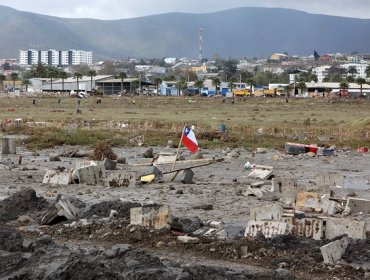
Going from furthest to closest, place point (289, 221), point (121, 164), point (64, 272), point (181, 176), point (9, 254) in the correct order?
point (121, 164), point (181, 176), point (289, 221), point (9, 254), point (64, 272)

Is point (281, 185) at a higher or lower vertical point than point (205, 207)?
higher

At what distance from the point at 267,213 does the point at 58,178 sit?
7953 millimetres

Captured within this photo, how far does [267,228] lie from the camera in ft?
40.4

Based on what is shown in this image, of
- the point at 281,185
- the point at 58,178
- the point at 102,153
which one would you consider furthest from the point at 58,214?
the point at 102,153

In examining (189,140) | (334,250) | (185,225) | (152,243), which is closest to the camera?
(334,250)

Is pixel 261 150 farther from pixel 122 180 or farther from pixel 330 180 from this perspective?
pixel 122 180

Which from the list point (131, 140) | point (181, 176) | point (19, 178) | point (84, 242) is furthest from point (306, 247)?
point (131, 140)

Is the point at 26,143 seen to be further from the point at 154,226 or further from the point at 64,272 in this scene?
the point at 64,272

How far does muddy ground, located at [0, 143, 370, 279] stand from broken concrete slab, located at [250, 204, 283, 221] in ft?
1.12

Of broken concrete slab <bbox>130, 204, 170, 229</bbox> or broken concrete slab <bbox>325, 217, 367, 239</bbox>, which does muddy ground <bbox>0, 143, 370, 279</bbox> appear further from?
broken concrete slab <bbox>325, 217, 367, 239</bbox>

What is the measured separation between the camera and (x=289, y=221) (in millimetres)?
12555

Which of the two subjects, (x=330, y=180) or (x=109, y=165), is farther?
(x=109, y=165)

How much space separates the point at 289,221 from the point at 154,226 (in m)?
2.29

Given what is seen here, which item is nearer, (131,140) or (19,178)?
(19,178)
